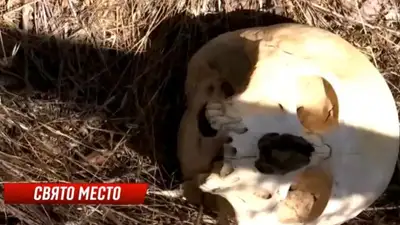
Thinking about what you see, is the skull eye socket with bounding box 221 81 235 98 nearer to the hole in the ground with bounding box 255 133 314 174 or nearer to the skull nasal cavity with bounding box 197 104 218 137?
the skull nasal cavity with bounding box 197 104 218 137

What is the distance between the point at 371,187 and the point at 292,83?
24cm

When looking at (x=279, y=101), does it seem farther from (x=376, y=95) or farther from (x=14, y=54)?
(x=14, y=54)

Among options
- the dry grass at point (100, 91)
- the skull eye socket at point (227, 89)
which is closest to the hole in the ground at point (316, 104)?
the skull eye socket at point (227, 89)

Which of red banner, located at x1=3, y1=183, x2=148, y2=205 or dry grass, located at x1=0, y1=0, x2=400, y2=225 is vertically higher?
dry grass, located at x1=0, y1=0, x2=400, y2=225

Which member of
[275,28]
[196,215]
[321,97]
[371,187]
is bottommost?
[196,215]

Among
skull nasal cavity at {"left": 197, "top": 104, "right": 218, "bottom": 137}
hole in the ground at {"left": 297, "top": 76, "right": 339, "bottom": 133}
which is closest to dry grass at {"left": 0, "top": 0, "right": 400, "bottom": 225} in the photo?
skull nasal cavity at {"left": 197, "top": 104, "right": 218, "bottom": 137}

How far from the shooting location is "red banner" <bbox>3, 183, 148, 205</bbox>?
5.23ft

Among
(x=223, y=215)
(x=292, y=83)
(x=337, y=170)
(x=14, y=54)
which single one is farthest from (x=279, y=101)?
(x=14, y=54)

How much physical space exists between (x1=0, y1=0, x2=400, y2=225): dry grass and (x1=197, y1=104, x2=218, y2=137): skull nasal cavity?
0.48 ft

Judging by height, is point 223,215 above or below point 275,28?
below

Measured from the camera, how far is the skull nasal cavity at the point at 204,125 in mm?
1487

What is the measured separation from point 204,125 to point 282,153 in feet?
0.63

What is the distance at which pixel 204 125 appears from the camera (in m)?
1.50

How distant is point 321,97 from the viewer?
1.46m
